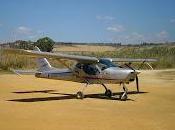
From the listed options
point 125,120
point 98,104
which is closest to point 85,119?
point 125,120

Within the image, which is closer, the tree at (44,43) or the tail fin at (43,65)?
the tail fin at (43,65)

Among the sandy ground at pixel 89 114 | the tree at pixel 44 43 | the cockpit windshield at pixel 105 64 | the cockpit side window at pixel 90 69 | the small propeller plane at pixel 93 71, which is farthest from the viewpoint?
the tree at pixel 44 43

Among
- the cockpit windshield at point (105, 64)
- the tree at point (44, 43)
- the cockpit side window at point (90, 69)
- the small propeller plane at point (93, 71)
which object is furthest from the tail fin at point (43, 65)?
the tree at point (44, 43)

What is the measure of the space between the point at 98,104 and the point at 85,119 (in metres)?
4.71

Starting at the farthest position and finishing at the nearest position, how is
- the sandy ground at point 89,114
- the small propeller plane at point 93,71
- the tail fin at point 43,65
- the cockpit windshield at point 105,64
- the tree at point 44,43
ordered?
the tree at point 44,43 → the tail fin at point 43,65 → the cockpit windshield at point 105,64 → the small propeller plane at point 93,71 → the sandy ground at point 89,114

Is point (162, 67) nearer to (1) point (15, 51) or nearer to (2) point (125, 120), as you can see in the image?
(1) point (15, 51)

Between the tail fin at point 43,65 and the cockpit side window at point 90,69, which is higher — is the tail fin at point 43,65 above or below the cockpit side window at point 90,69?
above

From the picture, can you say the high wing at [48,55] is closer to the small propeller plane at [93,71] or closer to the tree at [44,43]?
the small propeller plane at [93,71]

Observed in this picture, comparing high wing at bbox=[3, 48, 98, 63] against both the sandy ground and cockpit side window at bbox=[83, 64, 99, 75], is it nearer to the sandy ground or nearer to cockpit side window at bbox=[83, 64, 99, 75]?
cockpit side window at bbox=[83, 64, 99, 75]

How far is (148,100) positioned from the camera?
20688mm

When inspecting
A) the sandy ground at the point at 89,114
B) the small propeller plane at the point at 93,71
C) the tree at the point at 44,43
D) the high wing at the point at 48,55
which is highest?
the tree at the point at 44,43

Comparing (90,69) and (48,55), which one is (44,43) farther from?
(48,55)

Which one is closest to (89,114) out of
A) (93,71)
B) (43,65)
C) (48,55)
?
(48,55)

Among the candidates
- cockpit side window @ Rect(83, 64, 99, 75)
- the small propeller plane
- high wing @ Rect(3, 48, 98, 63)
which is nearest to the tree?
the small propeller plane
